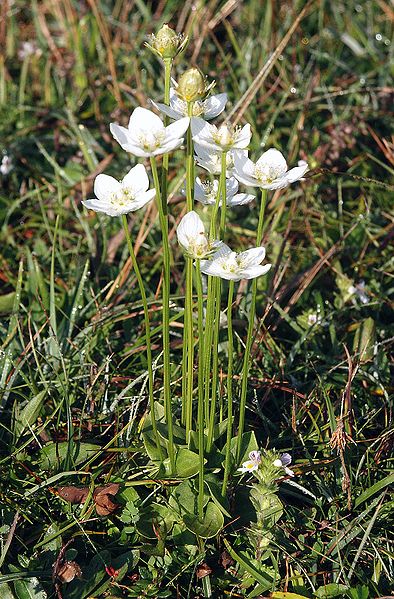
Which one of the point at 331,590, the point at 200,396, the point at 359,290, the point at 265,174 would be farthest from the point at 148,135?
the point at 359,290

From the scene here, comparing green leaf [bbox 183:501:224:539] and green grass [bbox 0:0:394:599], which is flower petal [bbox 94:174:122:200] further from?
green leaf [bbox 183:501:224:539]

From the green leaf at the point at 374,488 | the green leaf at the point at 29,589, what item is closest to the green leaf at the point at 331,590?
the green leaf at the point at 374,488

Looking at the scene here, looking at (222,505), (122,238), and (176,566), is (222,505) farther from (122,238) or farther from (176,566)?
(122,238)

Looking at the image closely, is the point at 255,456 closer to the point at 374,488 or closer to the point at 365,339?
the point at 374,488

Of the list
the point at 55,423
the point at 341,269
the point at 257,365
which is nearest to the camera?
the point at 55,423

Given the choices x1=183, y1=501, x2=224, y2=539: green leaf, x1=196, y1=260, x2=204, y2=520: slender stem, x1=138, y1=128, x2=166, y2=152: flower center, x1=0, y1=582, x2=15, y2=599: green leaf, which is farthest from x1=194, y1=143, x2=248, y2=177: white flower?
x1=0, y1=582, x2=15, y2=599: green leaf

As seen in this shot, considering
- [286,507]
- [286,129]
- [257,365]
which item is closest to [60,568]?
[286,507]
